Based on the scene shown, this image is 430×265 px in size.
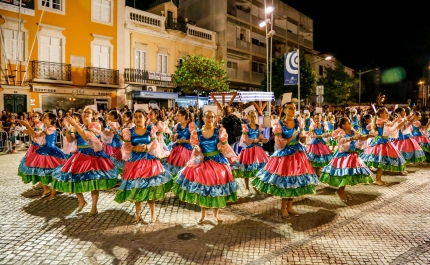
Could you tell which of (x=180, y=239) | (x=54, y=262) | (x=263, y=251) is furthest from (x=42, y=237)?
(x=263, y=251)

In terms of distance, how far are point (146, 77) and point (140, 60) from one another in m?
1.39

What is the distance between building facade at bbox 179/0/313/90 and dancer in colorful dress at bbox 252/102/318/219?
26203 millimetres

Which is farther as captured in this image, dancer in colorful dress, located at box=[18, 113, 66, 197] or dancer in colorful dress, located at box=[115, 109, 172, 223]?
dancer in colorful dress, located at box=[18, 113, 66, 197]

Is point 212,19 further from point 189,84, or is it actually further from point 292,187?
point 292,187

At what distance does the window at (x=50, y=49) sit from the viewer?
21.0 m

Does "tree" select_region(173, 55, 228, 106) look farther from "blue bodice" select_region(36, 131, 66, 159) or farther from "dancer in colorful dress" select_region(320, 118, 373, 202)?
A: "dancer in colorful dress" select_region(320, 118, 373, 202)

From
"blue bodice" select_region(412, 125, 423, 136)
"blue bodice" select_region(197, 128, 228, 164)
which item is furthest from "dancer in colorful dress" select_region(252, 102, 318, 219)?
"blue bodice" select_region(412, 125, 423, 136)

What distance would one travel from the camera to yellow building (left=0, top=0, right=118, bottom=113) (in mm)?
19641

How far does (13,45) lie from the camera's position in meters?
19.8

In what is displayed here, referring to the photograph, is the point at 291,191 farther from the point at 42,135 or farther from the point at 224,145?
the point at 42,135

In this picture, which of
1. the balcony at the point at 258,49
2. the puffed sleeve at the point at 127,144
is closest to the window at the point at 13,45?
the puffed sleeve at the point at 127,144

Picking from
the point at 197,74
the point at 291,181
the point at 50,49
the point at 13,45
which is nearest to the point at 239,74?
the point at 197,74

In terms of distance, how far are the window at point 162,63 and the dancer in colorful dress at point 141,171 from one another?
2196cm

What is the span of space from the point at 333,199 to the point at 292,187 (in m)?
2.02
